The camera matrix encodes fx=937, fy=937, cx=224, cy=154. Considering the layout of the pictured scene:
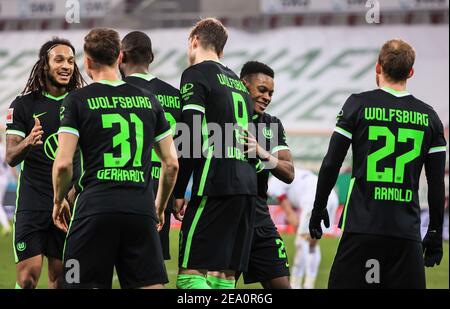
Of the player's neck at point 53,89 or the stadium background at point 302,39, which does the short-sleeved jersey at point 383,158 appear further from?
the stadium background at point 302,39

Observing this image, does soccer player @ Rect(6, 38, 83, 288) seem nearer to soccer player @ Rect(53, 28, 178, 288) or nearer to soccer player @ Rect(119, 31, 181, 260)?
soccer player @ Rect(119, 31, 181, 260)

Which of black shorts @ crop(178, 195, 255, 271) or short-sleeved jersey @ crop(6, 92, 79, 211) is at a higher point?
short-sleeved jersey @ crop(6, 92, 79, 211)

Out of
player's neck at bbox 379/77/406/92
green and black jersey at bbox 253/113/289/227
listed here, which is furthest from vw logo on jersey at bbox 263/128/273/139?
player's neck at bbox 379/77/406/92

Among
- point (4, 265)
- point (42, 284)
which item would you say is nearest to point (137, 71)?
point (42, 284)

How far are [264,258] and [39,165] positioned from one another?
1.91 m

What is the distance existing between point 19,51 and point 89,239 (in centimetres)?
1859

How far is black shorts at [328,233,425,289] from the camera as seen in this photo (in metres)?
6.11

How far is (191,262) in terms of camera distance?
6434 mm

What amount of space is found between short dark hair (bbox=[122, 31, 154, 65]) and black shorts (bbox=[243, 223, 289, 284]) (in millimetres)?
1644

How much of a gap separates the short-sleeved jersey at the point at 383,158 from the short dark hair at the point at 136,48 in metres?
1.60

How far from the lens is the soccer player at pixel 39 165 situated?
23.6 feet

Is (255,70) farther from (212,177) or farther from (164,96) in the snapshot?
(212,177)

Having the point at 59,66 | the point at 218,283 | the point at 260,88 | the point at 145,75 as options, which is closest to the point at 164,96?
the point at 145,75

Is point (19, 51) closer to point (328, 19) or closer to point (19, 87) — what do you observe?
point (19, 87)
